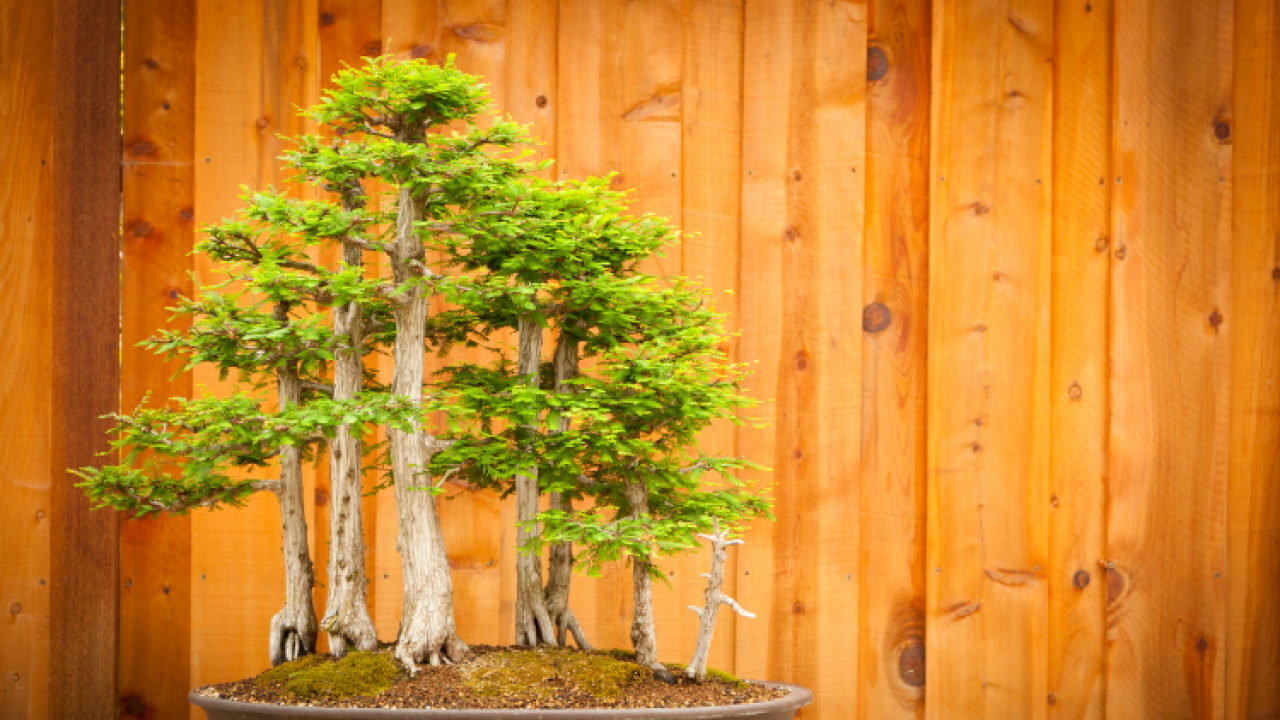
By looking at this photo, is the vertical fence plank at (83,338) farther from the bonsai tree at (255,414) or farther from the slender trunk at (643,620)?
the slender trunk at (643,620)

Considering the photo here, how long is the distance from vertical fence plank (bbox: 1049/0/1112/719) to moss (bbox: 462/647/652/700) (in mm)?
1400

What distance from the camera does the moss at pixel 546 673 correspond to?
182 centimetres

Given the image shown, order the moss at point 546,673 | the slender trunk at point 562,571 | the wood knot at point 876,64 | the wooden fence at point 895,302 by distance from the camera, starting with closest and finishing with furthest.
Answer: the moss at point 546,673, the slender trunk at point 562,571, the wooden fence at point 895,302, the wood knot at point 876,64

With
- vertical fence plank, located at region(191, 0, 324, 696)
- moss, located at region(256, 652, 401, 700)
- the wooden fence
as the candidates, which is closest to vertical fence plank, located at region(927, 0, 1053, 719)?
the wooden fence

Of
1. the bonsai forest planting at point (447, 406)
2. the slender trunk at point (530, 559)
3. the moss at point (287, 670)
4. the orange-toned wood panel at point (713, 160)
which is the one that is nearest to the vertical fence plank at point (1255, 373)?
the orange-toned wood panel at point (713, 160)

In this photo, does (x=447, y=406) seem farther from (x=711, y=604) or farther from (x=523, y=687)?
(x=711, y=604)

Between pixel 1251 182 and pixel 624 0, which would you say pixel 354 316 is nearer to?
pixel 624 0

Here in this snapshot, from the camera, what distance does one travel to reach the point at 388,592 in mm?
2490

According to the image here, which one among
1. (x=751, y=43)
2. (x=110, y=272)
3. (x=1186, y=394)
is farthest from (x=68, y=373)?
(x=1186, y=394)

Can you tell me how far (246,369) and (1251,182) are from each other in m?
2.82

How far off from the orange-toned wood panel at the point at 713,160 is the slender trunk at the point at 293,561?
3.35ft

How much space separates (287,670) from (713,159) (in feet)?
5.67

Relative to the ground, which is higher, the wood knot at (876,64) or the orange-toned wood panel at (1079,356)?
the wood knot at (876,64)

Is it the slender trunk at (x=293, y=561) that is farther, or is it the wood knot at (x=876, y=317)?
the wood knot at (x=876, y=317)
